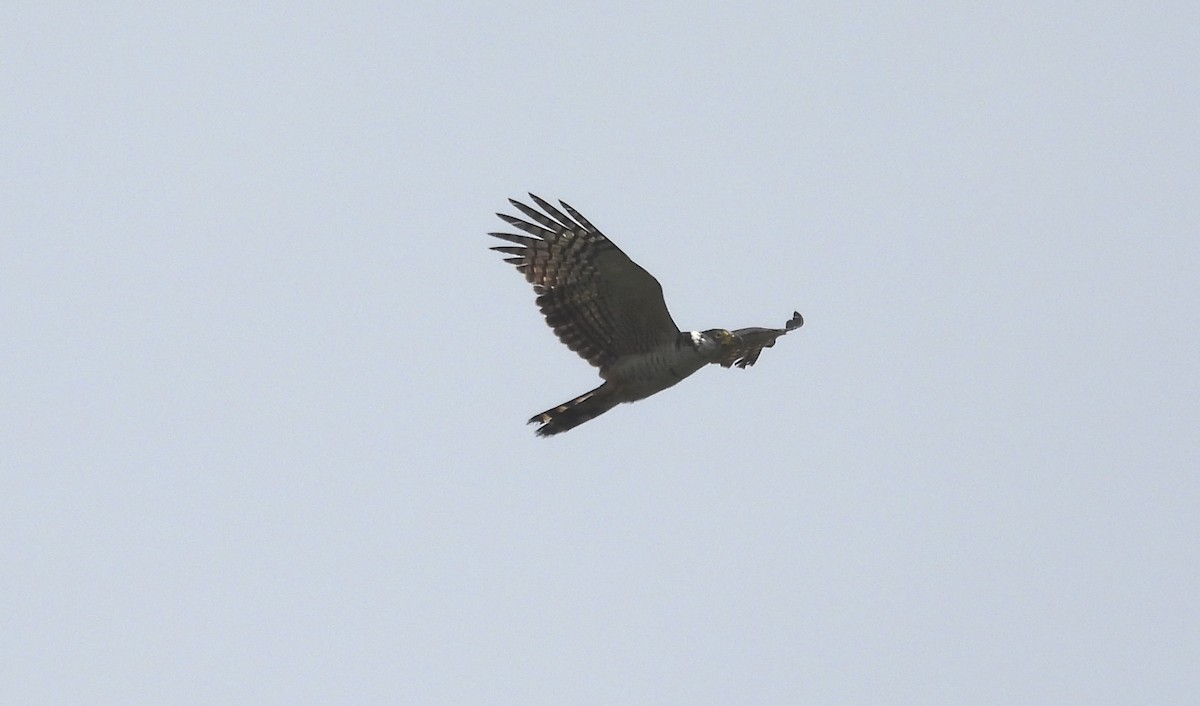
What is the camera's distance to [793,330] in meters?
25.5

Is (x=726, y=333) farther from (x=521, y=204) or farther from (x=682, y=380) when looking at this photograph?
(x=521, y=204)

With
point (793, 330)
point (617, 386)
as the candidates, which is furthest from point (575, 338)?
point (793, 330)

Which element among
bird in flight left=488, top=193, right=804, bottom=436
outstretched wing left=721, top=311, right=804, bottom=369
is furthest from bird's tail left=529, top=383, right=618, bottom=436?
outstretched wing left=721, top=311, right=804, bottom=369

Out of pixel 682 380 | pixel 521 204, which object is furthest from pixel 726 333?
pixel 521 204

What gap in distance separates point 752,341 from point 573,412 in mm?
2012

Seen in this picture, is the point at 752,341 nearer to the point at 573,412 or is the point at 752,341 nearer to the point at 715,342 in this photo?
the point at 715,342

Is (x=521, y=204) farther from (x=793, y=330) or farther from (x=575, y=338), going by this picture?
(x=793, y=330)

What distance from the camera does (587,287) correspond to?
81.4 ft

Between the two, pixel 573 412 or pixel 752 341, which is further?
pixel 752 341

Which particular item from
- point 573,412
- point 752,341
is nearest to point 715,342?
point 752,341

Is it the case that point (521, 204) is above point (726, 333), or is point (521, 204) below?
above

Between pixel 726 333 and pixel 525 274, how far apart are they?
7.09ft

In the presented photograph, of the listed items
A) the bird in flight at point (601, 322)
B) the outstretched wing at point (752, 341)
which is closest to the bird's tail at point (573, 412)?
the bird in flight at point (601, 322)

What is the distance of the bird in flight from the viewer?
2461 centimetres
